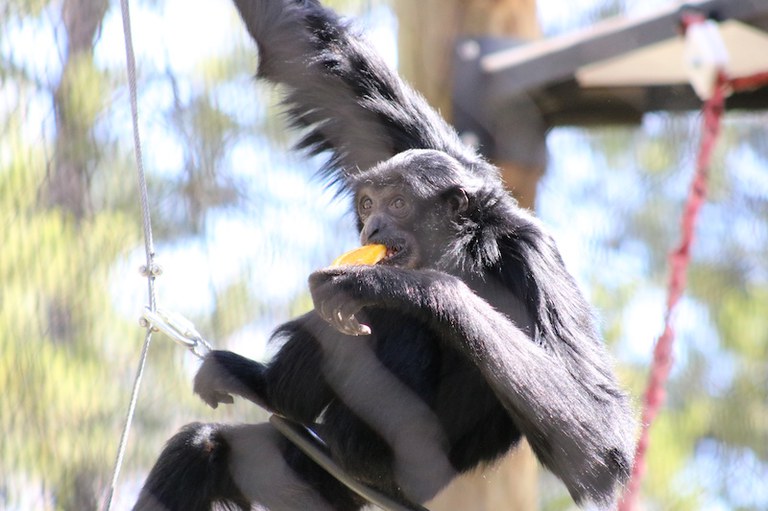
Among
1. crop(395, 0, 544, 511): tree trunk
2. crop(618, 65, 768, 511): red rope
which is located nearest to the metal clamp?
crop(618, 65, 768, 511): red rope

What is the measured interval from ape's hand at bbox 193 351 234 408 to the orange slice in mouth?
0.35 m

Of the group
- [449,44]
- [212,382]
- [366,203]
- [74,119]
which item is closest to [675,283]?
[212,382]

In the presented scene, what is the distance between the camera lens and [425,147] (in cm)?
256

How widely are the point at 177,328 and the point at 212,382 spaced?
0.52 feet

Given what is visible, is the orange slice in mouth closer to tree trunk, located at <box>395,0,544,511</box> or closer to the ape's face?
the ape's face

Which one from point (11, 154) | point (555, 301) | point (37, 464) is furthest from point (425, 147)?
point (37, 464)

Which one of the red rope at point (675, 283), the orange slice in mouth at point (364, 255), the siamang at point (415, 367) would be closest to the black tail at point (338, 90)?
the siamang at point (415, 367)

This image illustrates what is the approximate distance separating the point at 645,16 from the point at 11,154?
7.74 ft

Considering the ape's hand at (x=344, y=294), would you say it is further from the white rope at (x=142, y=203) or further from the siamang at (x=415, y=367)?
the white rope at (x=142, y=203)

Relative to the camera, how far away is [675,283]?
1216 millimetres

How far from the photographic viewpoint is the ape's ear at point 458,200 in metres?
2.35

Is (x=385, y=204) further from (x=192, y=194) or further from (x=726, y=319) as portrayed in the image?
(x=726, y=319)

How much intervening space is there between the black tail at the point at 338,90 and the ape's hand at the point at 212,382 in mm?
779

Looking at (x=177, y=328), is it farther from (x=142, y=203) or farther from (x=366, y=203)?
(x=366, y=203)
